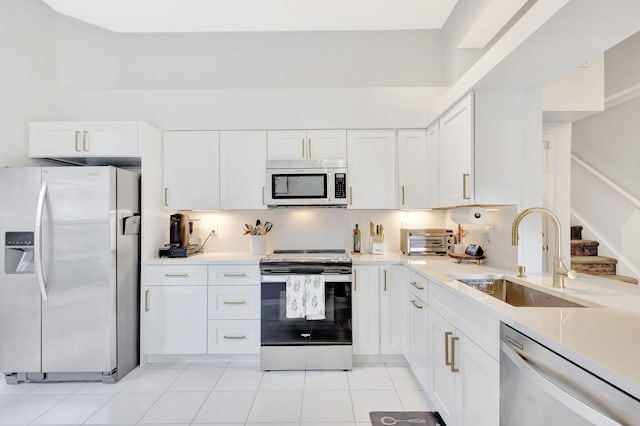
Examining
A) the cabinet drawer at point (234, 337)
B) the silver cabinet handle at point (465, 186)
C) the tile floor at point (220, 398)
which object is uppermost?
the silver cabinet handle at point (465, 186)

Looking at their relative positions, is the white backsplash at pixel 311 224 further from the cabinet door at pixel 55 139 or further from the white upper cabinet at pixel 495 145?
the white upper cabinet at pixel 495 145

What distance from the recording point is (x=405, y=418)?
2.08 m

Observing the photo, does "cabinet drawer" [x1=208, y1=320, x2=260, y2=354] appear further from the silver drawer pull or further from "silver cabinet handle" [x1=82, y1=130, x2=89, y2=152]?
"silver cabinet handle" [x1=82, y1=130, x2=89, y2=152]

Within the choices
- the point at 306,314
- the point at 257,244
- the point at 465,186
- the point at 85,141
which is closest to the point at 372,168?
the point at 465,186

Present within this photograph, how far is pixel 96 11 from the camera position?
124 inches

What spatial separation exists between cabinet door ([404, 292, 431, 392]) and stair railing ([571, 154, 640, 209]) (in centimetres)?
295

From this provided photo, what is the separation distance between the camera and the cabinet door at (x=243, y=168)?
10.3 ft

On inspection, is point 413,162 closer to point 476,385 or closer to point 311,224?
point 311,224

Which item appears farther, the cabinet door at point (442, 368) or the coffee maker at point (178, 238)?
the coffee maker at point (178, 238)

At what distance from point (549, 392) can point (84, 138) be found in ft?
11.4

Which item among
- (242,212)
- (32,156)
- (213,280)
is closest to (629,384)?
(213,280)

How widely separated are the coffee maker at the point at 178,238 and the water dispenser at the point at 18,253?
0.91 metres

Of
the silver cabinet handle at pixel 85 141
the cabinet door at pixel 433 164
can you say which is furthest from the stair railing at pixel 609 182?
the silver cabinet handle at pixel 85 141

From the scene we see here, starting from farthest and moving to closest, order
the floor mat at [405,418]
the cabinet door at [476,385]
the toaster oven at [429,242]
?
the toaster oven at [429,242] → the floor mat at [405,418] → the cabinet door at [476,385]
